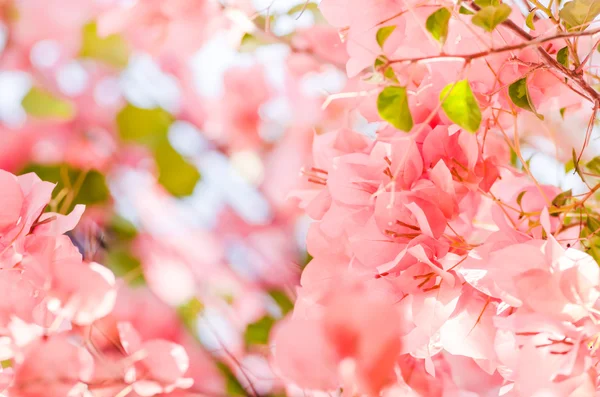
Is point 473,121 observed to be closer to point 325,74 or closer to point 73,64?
point 325,74

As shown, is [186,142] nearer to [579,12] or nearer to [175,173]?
[175,173]

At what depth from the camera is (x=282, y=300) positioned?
55 centimetres

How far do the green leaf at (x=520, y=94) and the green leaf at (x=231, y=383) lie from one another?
0.33 m

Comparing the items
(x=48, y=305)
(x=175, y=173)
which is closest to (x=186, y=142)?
(x=175, y=173)

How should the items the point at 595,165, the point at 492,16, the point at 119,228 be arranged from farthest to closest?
1. the point at 119,228
2. the point at 595,165
3. the point at 492,16

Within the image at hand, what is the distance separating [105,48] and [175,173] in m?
0.26

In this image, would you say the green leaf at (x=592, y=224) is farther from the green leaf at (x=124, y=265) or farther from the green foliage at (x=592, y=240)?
the green leaf at (x=124, y=265)

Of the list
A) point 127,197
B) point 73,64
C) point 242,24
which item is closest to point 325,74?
point 242,24

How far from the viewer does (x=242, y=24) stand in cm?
54

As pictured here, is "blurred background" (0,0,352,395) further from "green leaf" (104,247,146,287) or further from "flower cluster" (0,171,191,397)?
"flower cluster" (0,171,191,397)

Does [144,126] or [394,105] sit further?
[144,126]

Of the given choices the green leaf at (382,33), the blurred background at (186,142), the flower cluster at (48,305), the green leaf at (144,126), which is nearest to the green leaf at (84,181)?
the blurred background at (186,142)

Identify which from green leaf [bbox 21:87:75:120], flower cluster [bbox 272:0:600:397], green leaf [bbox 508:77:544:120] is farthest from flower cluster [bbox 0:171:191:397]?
green leaf [bbox 21:87:75:120]

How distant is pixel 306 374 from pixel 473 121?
12cm
